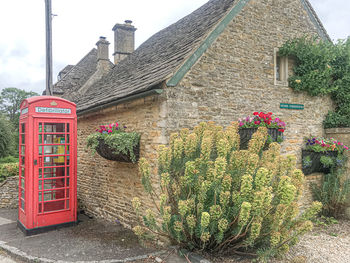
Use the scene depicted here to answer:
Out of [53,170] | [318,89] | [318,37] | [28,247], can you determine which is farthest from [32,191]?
[318,37]

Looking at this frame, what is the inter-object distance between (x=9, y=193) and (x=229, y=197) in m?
9.32

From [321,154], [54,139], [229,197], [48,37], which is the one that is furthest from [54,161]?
[321,154]

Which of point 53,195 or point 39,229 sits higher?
point 53,195

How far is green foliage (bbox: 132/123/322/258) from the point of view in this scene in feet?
13.0

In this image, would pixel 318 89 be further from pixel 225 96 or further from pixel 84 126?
pixel 84 126

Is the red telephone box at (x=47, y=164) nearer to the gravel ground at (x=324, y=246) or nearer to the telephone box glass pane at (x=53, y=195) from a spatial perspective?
the telephone box glass pane at (x=53, y=195)

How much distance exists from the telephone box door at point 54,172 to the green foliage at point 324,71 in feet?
20.4

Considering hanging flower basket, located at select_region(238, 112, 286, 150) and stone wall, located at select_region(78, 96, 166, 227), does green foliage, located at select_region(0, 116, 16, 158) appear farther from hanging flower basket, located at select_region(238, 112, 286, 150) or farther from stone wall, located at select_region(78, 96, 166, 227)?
hanging flower basket, located at select_region(238, 112, 286, 150)

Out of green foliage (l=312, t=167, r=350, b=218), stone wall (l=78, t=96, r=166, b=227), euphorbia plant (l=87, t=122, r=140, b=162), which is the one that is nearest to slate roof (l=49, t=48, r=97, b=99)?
stone wall (l=78, t=96, r=166, b=227)

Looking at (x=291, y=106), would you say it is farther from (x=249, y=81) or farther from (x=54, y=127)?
(x=54, y=127)

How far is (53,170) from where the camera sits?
680 centimetres

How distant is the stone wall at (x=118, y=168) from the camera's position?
5.98 metres

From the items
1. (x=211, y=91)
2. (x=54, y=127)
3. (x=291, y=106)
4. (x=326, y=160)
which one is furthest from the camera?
(x=291, y=106)

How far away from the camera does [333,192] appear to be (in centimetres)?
773
